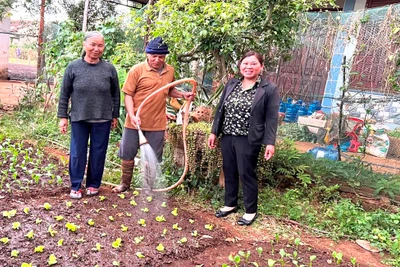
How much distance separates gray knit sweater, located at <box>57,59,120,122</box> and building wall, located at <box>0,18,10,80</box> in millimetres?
8105

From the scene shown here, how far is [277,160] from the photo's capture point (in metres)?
4.16

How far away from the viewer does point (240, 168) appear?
328 centimetres

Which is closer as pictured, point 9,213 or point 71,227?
point 71,227

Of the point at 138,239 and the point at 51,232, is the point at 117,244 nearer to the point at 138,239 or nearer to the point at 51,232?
the point at 138,239

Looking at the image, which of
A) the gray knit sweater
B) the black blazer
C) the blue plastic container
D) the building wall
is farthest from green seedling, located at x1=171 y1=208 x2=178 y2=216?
the building wall

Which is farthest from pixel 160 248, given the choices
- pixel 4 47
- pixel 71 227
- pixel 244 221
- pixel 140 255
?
pixel 4 47

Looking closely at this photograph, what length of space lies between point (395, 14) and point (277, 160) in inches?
83.2

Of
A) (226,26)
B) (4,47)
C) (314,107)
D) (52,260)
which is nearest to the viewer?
(52,260)

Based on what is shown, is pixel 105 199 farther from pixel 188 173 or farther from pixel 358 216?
pixel 358 216

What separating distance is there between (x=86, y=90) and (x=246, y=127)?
4.75 ft

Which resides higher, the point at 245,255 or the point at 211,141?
the point at 211,141

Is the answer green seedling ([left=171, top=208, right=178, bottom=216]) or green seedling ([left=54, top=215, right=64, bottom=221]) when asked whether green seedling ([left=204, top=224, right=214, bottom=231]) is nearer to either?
green seedling ([left=171, top=208, right=178, bottom=216])

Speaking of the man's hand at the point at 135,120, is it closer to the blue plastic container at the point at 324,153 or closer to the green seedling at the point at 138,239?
the green seedling at the point at 138,239

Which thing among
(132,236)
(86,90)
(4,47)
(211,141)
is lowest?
(132,236)
